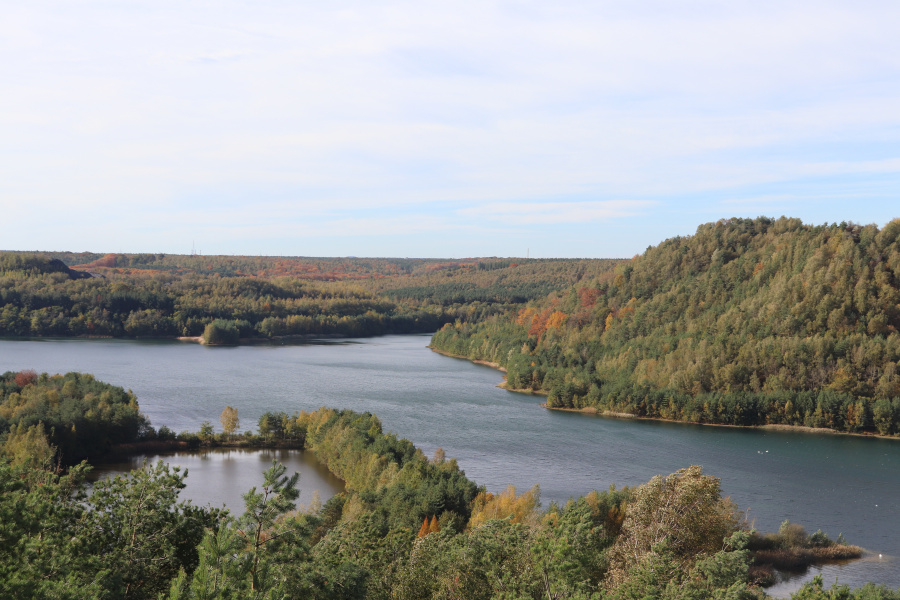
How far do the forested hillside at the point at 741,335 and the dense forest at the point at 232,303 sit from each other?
3855 cm

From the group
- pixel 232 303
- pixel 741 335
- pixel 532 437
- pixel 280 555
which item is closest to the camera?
pixel 280 555

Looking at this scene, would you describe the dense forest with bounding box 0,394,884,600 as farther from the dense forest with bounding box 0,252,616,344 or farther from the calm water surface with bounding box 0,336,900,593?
the dense forest with bounding box 0,252,616,344

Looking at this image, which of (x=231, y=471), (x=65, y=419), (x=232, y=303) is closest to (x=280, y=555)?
(x=231, y=471)

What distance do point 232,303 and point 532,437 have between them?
315ft

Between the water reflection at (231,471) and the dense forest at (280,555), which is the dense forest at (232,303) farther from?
the dense forest at (280,555)

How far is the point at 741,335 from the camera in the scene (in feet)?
229

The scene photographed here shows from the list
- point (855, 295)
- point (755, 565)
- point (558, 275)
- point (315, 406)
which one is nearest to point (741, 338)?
point (855, 295)

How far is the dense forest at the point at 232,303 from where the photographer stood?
118 metres

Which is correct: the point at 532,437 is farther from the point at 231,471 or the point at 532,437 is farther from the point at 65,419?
the point at 65,419

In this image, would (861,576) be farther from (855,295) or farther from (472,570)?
(855,295)

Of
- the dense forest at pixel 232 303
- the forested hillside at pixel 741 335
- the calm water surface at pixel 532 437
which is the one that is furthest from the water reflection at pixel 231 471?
the dense forest at pixel 232 303

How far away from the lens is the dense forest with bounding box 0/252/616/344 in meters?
118

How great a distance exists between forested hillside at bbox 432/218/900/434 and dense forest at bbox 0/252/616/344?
38.6 metres

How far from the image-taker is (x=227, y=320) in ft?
409
